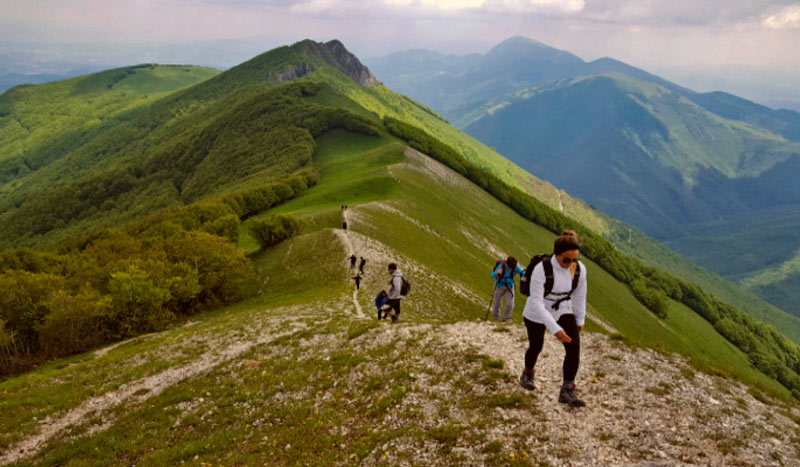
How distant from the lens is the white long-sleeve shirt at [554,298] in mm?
11391

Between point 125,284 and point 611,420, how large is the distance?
43.9m

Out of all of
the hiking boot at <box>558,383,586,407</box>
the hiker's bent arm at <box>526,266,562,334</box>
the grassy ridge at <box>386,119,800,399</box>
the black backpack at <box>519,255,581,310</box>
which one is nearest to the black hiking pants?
the hiking boot at <box>558,383,586,407</box>

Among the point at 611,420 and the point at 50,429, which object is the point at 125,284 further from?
the point at 611,420

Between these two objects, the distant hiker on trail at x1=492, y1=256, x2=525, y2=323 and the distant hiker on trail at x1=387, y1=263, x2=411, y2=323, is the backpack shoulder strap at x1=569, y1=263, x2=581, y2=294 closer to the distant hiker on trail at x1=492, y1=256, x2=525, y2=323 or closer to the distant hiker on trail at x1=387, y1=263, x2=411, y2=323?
the distant hiker on trail at x1=492, y1=256, x2=525, y2=323

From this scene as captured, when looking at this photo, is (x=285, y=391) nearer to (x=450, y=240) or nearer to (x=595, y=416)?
(x=595, y=416)

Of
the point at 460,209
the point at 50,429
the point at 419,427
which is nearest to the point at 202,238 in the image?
the point at 50,429

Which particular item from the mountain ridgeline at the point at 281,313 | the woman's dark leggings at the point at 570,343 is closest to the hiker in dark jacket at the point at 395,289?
the mountain ridgeline at the point at 281,313

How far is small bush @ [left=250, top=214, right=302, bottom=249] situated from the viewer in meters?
60.2

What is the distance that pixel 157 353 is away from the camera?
27328 mm

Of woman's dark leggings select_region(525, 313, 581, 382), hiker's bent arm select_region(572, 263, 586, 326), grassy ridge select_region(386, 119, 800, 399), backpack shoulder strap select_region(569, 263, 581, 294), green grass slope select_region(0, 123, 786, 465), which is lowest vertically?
grassy ridge select_region(386, 119, 800, 399)

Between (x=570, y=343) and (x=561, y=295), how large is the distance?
1599 mm

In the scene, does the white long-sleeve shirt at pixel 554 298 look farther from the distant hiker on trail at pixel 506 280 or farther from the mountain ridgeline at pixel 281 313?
the distant hiker on trail at pixel 506 280

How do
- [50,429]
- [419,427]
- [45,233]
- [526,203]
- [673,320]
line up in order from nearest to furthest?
[419,427]
[50,429]
[673,320]
[526,203]
[45,233]

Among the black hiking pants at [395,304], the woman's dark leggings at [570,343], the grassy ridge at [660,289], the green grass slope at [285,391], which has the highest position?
the woman's dark leggings at [570,343]
